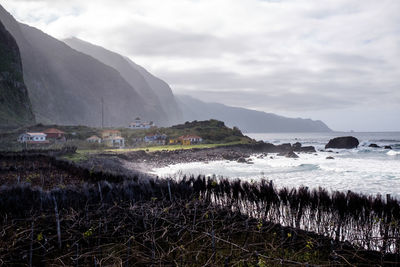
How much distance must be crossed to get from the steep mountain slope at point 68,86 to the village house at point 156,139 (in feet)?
122

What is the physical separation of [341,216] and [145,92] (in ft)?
564

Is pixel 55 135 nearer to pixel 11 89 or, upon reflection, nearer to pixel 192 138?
pixel 11 89

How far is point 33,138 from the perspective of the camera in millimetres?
47438

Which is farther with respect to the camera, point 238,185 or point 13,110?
point 13,110

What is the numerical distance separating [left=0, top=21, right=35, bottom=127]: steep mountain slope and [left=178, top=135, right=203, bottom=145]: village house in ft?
98.0

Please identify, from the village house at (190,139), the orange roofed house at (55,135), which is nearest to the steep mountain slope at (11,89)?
the orange roofed house at (55,135)

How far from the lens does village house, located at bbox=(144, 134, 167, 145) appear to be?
202ft

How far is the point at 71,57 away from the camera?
131m

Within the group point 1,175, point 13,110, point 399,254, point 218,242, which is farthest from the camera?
point 13,110

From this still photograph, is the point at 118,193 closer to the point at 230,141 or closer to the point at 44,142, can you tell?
the point at 44,142

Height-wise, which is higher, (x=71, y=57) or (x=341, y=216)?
(x=71, y=57)

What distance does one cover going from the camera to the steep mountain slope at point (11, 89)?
56.8 meters

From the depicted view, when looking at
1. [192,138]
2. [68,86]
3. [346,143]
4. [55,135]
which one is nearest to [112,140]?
[55,135]

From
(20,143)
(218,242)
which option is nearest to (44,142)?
(20,143)
